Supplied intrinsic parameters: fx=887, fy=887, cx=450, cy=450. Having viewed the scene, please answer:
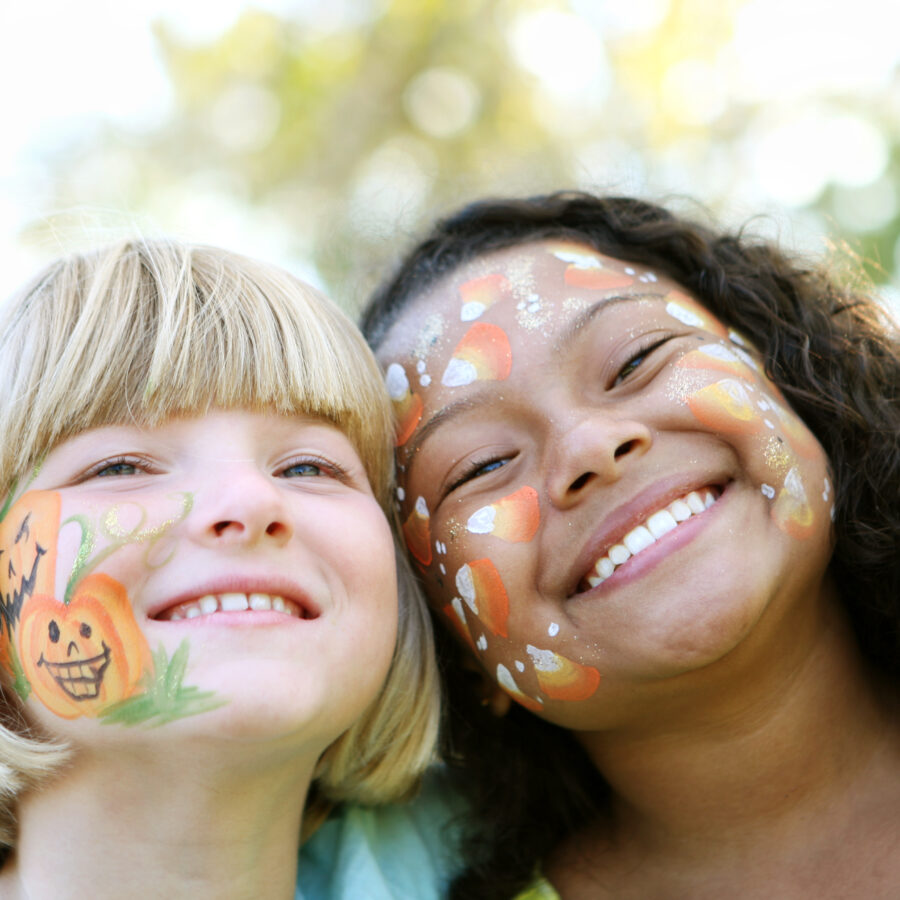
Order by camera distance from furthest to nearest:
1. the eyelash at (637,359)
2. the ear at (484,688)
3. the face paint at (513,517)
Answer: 1. the ear at (484,688)
2. the eyelash at (637,359)
3. the face paint at (513,517)

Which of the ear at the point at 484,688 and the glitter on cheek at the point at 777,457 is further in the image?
the ear at the point at 484,688

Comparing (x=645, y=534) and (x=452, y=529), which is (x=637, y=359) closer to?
(x=645, y=534)

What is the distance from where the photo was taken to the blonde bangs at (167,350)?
71.7 inches

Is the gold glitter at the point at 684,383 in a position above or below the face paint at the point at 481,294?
below

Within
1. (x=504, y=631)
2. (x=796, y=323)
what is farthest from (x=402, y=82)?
(x=504, y=631)

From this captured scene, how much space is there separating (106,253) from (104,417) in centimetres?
51

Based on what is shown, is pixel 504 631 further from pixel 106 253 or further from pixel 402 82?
pixel 402 82

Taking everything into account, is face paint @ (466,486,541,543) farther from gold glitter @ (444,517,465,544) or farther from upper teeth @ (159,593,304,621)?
upper teeth @ (159,593,304,621)

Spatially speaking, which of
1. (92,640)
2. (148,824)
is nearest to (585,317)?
(92,640)

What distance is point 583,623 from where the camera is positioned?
1949mm

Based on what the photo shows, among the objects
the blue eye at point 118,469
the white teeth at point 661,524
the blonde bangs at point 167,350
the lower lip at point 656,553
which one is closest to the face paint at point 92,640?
the blue eye at point 118,469

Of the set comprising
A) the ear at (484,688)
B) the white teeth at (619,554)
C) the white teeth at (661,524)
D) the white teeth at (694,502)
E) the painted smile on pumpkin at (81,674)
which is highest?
the white teeth at (694,502)

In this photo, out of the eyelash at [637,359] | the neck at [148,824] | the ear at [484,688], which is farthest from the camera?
the ear at [484,688]

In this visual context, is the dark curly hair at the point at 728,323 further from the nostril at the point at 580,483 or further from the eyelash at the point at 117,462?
the eyelash at the point at 117,462
